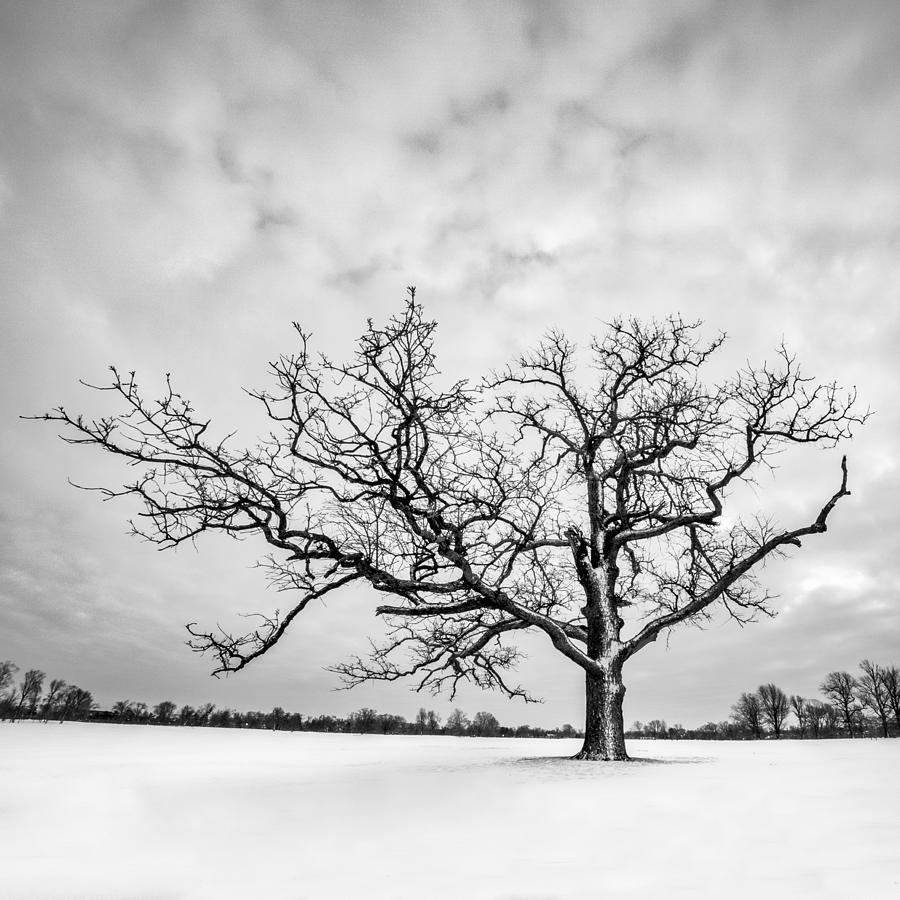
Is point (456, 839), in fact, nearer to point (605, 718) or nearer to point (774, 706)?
point (605, 718)

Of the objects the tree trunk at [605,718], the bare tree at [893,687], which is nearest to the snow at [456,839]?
the tree trunk at [605,718]

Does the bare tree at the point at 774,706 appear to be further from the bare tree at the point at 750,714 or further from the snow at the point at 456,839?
the snow at the point at 456,839

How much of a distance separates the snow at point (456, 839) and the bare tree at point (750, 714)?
90.0 m

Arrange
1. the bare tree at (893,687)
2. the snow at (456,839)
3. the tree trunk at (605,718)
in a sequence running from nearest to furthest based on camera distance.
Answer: the snow at (456,839)
the tree trunk at (605,718)
the bare tree at (893,687)

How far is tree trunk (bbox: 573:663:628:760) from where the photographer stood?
11164mm

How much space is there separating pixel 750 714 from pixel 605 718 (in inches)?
3500

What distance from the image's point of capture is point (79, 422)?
8180 mm

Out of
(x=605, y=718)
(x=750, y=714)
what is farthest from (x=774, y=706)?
(x=605, y=718)

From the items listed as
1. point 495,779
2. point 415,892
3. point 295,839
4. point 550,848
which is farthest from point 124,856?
point 495,779

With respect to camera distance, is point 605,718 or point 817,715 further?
point 817,715

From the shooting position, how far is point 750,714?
8231 centimetres

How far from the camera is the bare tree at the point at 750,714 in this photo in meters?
80.5

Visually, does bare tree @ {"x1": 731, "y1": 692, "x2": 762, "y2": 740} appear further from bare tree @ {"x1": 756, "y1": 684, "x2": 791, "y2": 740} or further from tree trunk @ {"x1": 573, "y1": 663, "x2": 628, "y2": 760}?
tree trunk @ {"x1": 573, "y1": 663, "x2": 628, "y2": 760}

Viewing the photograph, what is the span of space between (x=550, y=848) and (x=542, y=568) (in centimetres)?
926
